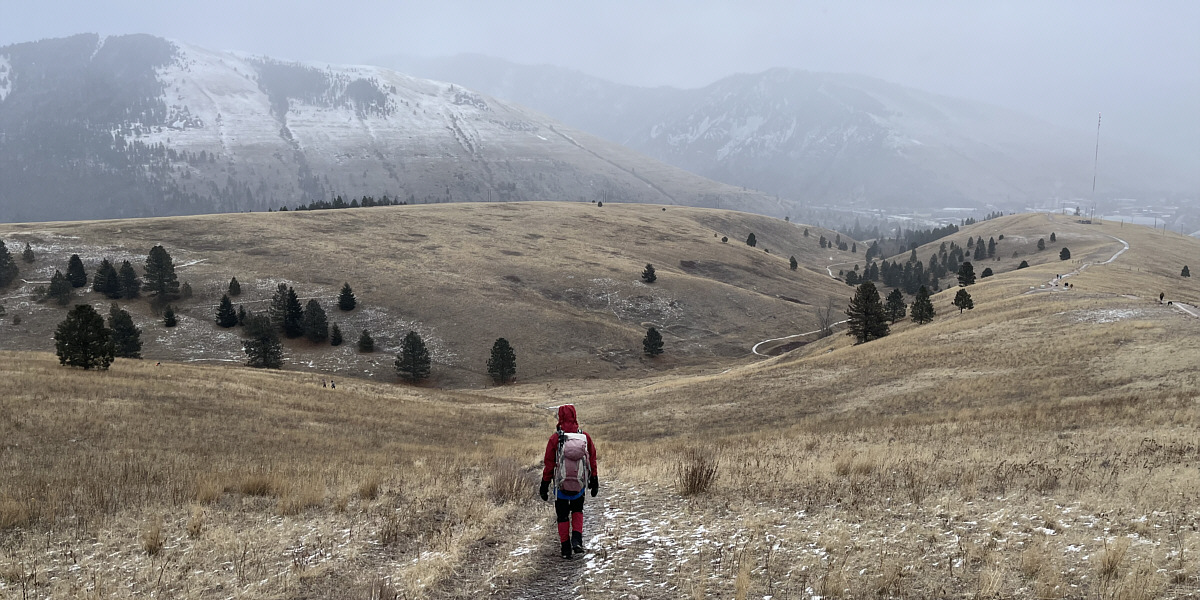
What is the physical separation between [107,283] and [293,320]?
85.5 feet

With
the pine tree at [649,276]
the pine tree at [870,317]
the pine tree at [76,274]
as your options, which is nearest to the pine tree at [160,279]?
the pine tree at [76,274]

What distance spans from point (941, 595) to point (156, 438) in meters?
19.7

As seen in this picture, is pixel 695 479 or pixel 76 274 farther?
pixel 76 274

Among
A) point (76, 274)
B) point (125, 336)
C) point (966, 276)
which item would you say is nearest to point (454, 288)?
point (125, 336)

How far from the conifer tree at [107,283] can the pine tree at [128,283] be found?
17.1 inches

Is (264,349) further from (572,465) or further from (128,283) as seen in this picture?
(572,465)

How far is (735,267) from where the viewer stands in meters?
138

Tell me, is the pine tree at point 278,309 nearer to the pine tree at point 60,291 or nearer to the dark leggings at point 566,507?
the pine tree at point 60,291

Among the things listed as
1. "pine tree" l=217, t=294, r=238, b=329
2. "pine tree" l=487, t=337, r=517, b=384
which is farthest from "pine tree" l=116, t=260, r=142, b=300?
"pine tree" l=487, t=337, r=517, b=384

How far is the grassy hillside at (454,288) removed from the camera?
79.7m

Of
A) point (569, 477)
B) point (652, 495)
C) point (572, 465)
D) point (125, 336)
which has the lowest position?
point (125, 336)

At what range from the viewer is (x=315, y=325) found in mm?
81812

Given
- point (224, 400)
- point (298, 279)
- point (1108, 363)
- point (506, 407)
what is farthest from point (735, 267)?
point (224, 400)

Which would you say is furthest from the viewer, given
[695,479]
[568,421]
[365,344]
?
[365,344]
